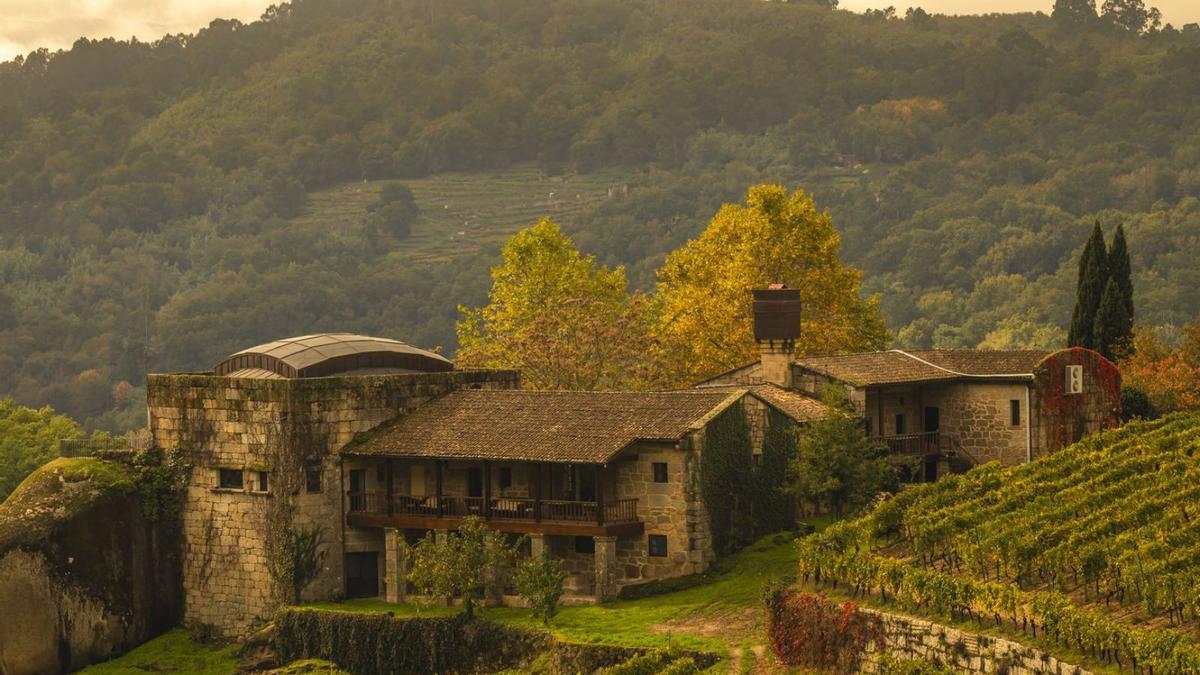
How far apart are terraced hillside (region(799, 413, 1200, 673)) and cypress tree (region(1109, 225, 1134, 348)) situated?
17246 millimetres

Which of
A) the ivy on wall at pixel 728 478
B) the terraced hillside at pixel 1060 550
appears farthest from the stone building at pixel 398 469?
the terraced hillside at pixel 1060 550

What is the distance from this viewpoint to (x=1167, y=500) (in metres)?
49.0

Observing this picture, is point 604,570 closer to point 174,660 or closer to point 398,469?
point 398,469

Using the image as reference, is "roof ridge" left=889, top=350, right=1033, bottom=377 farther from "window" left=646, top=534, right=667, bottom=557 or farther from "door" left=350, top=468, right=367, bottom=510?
"door" left=350, top=468, right=367, bottom=510

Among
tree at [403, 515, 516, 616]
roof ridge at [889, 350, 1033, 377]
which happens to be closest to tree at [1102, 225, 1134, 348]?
roof ridge at [889, 350, 1033, 377]

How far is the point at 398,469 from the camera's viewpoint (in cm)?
5956

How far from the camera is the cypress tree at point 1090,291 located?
75625mm

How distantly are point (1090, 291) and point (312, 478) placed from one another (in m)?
34.6

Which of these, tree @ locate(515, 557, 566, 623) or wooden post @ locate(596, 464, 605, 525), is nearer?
tree @ locate(515, 557, 566, 623)

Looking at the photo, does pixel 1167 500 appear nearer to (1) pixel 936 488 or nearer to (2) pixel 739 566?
(1) pixel 936 488

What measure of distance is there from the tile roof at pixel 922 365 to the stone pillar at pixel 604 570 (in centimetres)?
1306

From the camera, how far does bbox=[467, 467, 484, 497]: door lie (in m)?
58.5

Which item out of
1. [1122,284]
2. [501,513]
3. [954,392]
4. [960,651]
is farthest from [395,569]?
[1122,284]

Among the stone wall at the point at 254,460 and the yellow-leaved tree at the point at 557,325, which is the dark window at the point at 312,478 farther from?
the yellow-leaved tree at the point at 557,325
